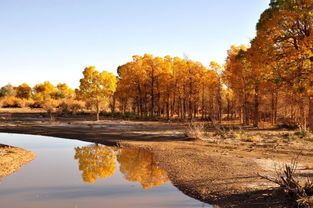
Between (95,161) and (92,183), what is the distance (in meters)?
4.41

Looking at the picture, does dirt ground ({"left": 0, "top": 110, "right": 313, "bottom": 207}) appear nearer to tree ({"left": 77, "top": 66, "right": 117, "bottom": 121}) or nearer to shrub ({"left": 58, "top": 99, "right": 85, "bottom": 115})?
tree ({"left": 77, "top": 66, "right": 117, "bottom": 121})

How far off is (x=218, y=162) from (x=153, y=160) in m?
3.22

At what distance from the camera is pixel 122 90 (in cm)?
5369

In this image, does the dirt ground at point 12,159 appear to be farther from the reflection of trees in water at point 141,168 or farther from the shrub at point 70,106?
the shrub at point 70,106

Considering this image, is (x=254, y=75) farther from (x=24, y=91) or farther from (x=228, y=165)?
(x=24, y=91)

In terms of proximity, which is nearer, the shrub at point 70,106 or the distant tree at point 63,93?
the shrub at point 70,106

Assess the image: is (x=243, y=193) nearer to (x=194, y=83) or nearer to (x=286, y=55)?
(x=286, y=55)

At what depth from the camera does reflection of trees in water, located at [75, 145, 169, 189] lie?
40.4 ft

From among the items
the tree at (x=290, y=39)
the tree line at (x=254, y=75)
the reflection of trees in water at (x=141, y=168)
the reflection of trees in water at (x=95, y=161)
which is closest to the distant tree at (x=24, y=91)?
the tree line at (x=254, y=75)

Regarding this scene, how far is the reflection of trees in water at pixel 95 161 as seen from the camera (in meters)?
13.2

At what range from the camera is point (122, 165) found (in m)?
14.9

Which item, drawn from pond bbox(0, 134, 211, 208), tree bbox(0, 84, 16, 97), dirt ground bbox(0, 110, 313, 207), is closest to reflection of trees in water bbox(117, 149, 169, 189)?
pond bbox(0, 134, 211, 208)

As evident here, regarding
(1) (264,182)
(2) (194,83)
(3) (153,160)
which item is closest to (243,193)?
(1) (264,182)

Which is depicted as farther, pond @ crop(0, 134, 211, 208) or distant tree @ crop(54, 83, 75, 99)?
distant tree @ crop(54, 83, 75, 99)
